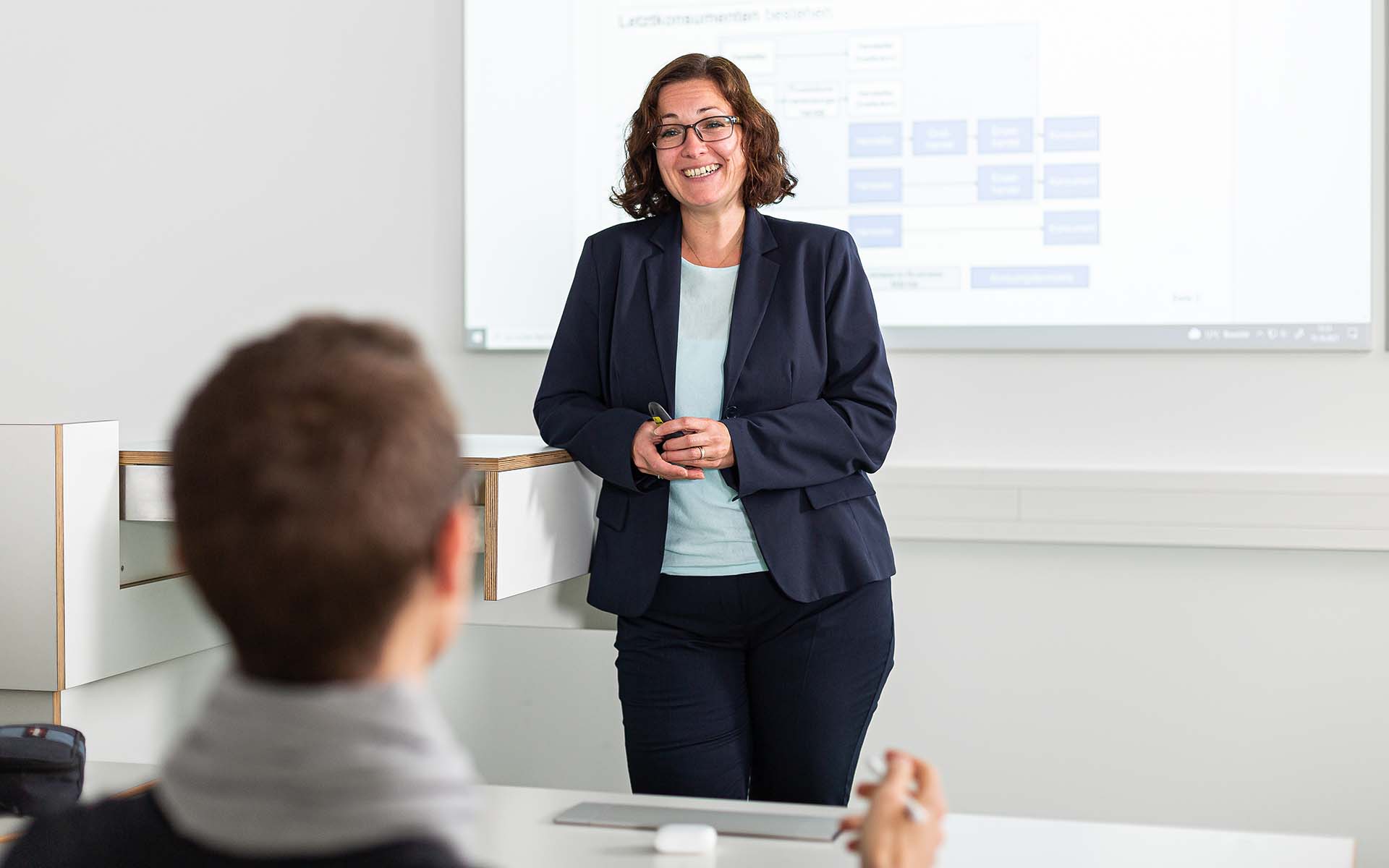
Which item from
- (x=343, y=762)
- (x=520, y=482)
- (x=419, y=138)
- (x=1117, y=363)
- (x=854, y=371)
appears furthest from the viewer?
(x=419, y=138)

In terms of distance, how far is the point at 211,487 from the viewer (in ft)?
2.12

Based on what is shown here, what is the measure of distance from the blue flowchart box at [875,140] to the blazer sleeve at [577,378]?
0.97 meters

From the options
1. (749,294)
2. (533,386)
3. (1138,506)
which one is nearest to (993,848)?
(749,294)

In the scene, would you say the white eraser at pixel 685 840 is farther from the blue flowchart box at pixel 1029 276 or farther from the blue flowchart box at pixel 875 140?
the blue flowchart box at pixel 875 140

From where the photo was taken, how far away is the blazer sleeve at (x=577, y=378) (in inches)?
78.0

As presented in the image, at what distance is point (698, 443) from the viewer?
5.98ft

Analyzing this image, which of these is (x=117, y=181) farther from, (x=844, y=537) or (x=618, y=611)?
(x=844, y=537)

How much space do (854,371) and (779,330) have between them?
0.48ft

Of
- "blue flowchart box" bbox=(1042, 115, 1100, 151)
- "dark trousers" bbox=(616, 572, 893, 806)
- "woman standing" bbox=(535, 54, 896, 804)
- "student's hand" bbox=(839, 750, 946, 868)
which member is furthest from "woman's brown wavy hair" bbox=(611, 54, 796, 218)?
"student's hand" bbox=(839, 750, 946, 868)

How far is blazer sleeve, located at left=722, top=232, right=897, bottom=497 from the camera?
1.86 m

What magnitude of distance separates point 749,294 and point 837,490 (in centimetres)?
35

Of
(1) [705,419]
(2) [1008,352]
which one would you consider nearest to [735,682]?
(1) [705,419]

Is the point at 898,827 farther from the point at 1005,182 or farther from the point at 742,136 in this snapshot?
the point at 1005,182

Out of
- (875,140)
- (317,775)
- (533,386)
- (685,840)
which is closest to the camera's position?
(317,775)
